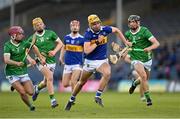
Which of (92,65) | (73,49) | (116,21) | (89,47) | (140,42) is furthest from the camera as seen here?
(116,21)

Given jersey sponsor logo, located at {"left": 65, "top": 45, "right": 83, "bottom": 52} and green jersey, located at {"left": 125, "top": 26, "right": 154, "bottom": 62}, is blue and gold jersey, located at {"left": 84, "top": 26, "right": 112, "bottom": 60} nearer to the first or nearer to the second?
green jersey, located at {"left": 125, "top": 26, "right": 154, "bottom": 62}

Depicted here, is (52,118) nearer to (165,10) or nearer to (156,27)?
(156,27)

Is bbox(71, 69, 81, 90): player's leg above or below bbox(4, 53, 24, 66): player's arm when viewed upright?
below

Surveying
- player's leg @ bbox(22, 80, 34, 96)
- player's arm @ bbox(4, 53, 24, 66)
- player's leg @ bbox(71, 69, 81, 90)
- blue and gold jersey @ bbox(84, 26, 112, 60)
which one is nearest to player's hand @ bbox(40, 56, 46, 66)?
player's leg @ bbox(22, 80, 34, 96)

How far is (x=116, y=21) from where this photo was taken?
54.8 m

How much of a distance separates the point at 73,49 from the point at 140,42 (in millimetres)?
3282

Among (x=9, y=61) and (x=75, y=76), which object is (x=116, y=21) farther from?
(x=9, y=61)

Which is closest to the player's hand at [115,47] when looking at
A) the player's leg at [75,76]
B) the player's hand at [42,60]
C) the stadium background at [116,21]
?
the player's hand at [42,60]

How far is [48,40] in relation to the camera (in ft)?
79.2

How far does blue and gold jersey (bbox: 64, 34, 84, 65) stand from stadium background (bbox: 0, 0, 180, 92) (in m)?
16.8

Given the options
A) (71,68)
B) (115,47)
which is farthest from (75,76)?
(115,47)

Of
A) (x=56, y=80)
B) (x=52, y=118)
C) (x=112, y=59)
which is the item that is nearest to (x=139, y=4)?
(x=56, y=80)

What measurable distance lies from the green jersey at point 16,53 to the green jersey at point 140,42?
390cm

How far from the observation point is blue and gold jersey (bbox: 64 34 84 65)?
2677 cm
